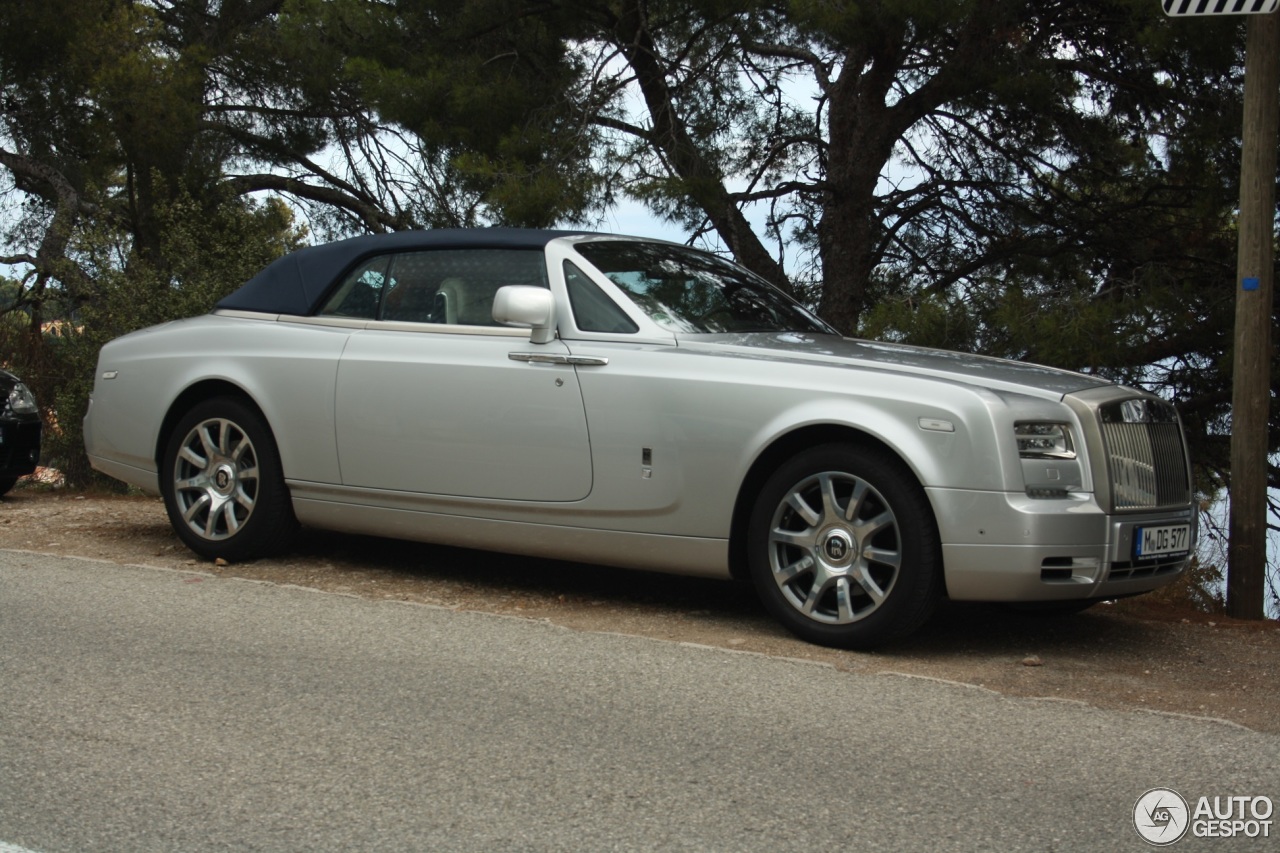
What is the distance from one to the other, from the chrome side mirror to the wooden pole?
11.5 feet

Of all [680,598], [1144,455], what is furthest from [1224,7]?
[680,598]

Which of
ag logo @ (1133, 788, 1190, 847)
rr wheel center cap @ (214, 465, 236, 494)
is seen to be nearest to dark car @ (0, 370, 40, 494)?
rr wheel center cap @ (214, 465, 236, 494)

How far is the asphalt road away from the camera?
12.0 feet

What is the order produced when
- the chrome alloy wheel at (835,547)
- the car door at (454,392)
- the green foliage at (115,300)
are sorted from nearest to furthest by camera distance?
the chrome alloy wheel at (835,547) → the car door at (454,392) → the green foliage at (115,300)

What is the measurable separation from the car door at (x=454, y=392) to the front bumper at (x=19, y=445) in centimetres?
460

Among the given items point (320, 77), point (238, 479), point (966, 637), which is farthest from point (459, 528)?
point (320, 77)

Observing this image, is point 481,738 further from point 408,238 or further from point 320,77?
point 320,77

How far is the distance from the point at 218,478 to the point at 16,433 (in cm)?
414

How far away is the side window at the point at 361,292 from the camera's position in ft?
23.7

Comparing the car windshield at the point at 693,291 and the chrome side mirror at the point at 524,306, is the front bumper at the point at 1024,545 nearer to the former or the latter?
the car windshield at the point at 693,291

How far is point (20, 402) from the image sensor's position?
10.9 m

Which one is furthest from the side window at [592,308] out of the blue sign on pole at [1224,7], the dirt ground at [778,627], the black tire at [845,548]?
the blue sign on pole at [1224,7]

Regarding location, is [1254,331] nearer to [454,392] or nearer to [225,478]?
[454,392]

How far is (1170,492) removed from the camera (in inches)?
235
